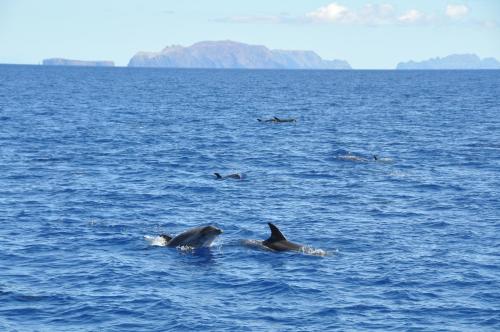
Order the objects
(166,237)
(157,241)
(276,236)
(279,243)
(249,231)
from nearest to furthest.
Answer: (276,236) → (279,243) → (166,237) → (157,241) → (249,231)

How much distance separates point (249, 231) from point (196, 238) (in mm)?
3909

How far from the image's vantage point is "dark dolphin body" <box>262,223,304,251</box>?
3159cm

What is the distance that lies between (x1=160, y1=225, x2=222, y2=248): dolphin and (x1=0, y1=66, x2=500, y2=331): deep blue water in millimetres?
440

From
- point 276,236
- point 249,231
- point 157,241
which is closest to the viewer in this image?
point 276,236

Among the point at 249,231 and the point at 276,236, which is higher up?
the point at 276,236

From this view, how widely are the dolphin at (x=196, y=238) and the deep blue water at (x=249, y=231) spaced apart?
440mm

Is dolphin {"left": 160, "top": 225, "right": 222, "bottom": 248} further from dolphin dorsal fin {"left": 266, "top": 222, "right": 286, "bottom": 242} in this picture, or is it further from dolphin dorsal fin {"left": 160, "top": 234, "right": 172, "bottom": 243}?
dolphin dorsal fin {"left": 266, "top": 222, "right": 286, "bottom": 242}

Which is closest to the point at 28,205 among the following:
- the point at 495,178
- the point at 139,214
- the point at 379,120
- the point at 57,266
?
the point at 139,214

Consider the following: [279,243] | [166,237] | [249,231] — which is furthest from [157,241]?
[279,243]

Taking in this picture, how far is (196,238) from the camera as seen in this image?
104ft

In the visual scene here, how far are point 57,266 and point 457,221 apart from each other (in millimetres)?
18725

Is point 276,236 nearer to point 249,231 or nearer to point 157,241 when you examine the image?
point 249,231

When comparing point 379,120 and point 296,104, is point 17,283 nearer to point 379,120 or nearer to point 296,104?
point 379,120

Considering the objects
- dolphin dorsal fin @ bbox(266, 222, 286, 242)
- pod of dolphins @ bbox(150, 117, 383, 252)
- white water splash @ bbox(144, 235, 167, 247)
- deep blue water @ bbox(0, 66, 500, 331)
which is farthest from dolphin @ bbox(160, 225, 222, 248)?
dolphin dorsal fin @ bbox(266, 222, 286, 242)
